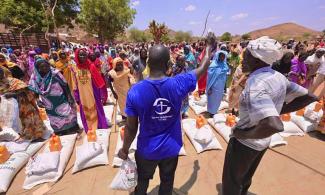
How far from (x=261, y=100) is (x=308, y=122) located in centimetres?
335

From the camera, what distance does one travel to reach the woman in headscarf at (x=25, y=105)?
3.42m

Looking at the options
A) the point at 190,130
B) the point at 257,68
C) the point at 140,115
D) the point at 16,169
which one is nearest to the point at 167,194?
the point at 140,115

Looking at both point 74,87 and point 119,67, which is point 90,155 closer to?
point 74,87

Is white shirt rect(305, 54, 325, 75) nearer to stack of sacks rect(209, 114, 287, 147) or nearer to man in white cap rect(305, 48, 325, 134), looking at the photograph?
man in white cap rect(305, 48, 325, 134)

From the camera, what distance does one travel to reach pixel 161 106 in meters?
1.53

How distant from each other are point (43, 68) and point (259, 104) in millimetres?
3314

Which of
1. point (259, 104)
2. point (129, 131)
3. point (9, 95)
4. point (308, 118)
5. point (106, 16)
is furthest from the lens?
point (106, 16)

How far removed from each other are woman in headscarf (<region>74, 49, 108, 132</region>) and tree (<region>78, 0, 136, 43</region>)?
76.6ft

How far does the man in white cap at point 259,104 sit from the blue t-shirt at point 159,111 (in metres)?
0.43

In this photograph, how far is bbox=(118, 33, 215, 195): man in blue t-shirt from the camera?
1.48 m

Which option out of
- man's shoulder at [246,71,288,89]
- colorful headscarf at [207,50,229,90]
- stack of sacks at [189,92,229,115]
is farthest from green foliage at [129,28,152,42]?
man's shoulder at [246,71,288,89]

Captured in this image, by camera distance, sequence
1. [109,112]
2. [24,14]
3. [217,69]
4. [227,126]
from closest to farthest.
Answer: [227,126]
[217,69]
[109,112]
[24,14]

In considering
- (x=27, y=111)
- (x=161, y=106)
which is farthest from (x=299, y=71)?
(x=27, y=111)

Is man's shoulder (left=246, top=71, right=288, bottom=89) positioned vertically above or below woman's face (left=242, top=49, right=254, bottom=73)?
below
